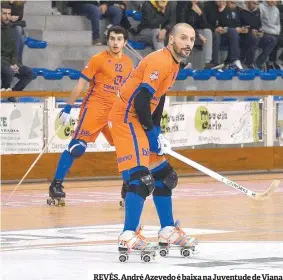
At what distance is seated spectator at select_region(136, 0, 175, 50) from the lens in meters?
23.4

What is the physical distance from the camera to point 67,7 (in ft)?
78.7

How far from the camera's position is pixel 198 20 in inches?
954

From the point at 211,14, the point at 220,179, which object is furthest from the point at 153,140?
the point at 211,14

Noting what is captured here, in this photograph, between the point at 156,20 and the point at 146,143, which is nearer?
the point at 146,143

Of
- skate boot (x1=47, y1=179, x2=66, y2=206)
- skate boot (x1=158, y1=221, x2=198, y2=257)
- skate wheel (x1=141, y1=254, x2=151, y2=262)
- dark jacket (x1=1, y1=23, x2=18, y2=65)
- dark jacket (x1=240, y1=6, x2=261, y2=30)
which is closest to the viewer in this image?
skate wheel (x1=141, y1=254, x2=151, y2=262)

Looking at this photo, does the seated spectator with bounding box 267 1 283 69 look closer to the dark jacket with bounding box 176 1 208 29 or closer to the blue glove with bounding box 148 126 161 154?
the dark jacket with bounding box 176 1 208 29

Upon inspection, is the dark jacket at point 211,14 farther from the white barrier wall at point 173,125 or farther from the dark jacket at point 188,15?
the white barrier wall at point 173,125

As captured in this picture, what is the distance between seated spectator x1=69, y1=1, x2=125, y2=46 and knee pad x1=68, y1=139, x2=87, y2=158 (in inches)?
340

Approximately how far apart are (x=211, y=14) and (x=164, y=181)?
15151 mm

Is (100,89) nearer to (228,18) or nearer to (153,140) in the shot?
(153,140)

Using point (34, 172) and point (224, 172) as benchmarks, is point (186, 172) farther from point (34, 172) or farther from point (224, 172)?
point (34, 172)

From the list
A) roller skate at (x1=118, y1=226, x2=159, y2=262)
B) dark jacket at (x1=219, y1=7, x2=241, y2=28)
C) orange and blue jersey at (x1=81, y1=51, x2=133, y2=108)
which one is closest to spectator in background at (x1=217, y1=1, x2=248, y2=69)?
dark jacket at (x1=219, y1=7, x2=241, y2=28)

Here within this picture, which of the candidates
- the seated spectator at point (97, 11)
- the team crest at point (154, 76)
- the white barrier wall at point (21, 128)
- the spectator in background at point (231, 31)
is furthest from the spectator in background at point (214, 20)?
the team crest at point (154, 76)

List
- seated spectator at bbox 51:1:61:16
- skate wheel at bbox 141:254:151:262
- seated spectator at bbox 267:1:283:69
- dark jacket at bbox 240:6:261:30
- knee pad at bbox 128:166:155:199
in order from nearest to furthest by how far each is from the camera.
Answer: skate wheel at bbox 141:254:151:262
knee pad at bbox 128:166:155:199
seated spectator at bbox 51:1:61:16
dark jacket at bbox 240:6:261:30
seated spectator at bbox 267:1:283:69
